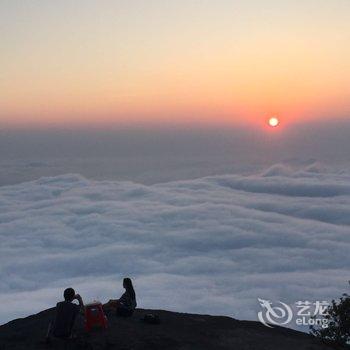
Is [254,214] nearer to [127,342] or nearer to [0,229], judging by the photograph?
[0,229]

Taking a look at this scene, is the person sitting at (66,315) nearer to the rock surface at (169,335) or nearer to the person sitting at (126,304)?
the rock surface at (169,335)

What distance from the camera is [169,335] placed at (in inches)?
464

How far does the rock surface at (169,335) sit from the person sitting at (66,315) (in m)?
0.30

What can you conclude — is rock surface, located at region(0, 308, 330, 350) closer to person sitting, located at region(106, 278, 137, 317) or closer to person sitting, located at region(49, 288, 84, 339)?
person sitting, located at region(106, 278, 137, 317)

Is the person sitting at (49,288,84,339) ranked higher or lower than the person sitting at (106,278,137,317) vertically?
lower

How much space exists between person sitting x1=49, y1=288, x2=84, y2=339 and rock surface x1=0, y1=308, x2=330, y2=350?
0.30 metres

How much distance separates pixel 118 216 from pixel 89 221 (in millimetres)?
10259

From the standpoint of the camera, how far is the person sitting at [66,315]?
10.5m

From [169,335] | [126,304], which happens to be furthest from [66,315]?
[169,335]

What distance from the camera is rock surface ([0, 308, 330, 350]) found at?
36.1 feet

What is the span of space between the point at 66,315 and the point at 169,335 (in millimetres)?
2773

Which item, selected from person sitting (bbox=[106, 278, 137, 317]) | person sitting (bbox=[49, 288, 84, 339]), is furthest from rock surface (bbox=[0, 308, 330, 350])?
person sitting (bbox=[49, 288, 84, 339])

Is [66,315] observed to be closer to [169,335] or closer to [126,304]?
[126,304]

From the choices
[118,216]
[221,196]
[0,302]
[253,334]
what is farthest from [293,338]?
[221,196]
